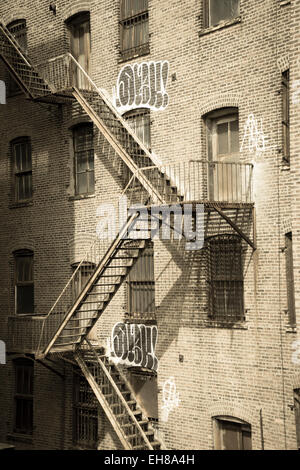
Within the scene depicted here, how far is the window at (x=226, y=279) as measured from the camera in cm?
1455

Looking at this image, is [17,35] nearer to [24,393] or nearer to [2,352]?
[2,352]

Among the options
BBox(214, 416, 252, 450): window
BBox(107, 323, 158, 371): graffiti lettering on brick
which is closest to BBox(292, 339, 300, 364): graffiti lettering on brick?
BBox(214, 416, 252, 450): window

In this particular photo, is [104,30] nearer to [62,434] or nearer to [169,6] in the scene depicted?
[169,6]

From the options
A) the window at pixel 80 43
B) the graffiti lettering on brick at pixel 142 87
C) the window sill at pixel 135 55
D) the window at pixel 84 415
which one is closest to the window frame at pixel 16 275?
the window at pixel 84 415

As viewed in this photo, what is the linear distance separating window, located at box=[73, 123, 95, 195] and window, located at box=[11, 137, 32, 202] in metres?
2.00

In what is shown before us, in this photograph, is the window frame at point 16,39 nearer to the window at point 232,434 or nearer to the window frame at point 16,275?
the window frame at point 16,275

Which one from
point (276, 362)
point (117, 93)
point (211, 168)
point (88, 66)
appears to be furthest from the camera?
point (88, 66)

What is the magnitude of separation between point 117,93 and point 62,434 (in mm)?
9016

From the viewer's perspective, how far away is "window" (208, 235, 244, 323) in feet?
47.8

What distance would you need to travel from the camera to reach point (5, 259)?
20547mm

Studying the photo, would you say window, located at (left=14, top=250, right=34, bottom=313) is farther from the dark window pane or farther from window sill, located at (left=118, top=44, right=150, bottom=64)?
the dark window pane

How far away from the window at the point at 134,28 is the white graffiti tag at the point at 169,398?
7819mm

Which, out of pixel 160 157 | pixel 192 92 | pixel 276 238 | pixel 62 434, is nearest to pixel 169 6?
pixel 192 92

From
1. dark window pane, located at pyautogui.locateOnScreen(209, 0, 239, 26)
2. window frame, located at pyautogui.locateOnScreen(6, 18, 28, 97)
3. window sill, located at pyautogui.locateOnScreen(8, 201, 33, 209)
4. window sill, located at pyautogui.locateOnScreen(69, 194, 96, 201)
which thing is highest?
window frame, located at pyautogui.locateOnScreen(6, 18, 28, 97)
